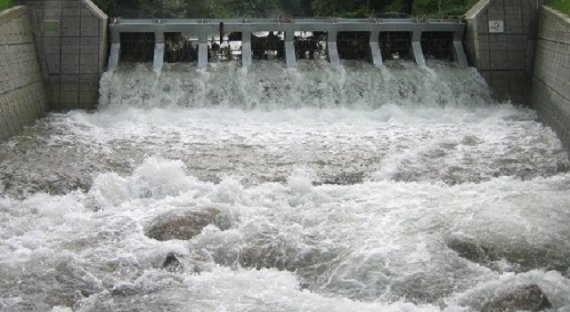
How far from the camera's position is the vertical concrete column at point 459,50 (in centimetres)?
1355

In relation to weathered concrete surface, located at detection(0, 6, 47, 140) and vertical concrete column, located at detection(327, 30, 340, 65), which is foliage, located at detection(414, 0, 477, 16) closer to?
vertical concrete column, located at detection(327, 30, 340, 65)

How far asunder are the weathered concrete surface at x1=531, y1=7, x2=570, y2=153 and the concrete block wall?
8.32 metres

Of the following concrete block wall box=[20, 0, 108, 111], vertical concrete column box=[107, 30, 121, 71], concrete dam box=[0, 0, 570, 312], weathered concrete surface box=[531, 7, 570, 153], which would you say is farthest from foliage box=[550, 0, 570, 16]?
concrete block wall box=[20, 0, 108, 111]

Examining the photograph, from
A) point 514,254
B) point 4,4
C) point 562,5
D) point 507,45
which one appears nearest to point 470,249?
point 514,254

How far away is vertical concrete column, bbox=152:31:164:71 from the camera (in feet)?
42.2

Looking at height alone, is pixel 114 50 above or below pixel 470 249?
above

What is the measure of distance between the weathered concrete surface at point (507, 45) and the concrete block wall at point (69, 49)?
7.62 metres

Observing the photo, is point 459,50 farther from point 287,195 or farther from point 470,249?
point 470,249

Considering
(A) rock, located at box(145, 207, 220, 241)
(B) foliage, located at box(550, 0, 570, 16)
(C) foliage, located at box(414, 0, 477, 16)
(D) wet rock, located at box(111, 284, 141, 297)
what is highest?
(C) foliage, located at box(414, 0, 477, 16)

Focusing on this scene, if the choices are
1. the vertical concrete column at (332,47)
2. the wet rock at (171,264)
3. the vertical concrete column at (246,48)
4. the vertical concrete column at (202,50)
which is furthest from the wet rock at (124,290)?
the vertical concrete column at (332,47)

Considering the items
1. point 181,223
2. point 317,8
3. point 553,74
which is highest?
point 317,8

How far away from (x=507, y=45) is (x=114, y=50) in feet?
26.1

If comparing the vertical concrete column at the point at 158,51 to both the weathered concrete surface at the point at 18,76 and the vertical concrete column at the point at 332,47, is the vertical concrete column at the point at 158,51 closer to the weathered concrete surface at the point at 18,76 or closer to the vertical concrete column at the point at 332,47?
the weathered concrete surface at the point at 18,76

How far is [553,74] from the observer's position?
11.3 metres
